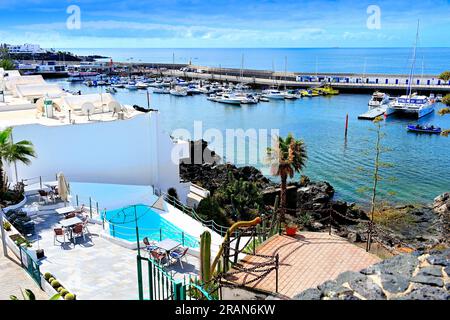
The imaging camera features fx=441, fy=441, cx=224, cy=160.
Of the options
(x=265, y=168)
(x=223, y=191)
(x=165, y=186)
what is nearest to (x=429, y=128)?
(x=265, y=168)

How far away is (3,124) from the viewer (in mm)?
17500

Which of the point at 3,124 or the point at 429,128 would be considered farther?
the point at 429,128

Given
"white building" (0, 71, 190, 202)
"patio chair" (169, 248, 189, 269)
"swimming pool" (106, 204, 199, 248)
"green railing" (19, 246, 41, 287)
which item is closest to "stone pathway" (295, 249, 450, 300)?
"patio chair" (169, 248, 189, 269)

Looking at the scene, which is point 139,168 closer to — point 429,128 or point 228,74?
point 429,128

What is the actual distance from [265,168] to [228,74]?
70648 millimetres

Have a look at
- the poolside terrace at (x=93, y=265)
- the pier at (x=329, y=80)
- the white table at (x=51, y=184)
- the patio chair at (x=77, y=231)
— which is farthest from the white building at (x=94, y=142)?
the pier at (x=329, y=80)

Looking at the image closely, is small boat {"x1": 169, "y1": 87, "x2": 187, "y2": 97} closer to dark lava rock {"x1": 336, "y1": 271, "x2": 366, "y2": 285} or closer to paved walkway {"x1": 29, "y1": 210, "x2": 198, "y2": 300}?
paved walkway {"x1": 29, "y1": 210, "x2": 198, "y2": 300}

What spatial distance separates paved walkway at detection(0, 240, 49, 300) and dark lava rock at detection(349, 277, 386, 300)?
6270mm

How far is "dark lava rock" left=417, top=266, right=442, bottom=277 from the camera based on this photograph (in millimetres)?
5273

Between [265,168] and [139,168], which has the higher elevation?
[139,168]

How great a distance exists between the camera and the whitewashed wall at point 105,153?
Answer: 56.9ft

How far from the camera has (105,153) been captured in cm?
1898

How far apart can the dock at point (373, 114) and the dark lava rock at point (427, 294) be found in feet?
169

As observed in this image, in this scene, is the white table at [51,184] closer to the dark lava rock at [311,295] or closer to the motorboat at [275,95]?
the dark lava rock at [311,295]
